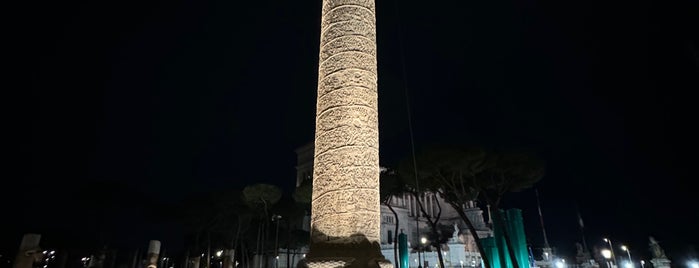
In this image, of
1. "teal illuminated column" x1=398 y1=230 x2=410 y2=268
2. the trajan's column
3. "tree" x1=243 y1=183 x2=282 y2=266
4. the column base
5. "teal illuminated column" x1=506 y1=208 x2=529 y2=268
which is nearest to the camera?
the column base

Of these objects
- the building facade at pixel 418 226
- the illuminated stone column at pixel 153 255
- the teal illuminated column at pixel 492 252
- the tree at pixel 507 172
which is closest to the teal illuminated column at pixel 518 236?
the teal illuminated column at pixel 492 252

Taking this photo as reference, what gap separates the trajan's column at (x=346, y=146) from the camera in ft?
17.3

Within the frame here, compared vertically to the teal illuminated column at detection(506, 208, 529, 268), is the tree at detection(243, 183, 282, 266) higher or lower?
higher

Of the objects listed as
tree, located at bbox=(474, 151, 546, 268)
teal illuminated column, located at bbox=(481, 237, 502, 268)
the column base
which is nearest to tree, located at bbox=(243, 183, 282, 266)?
tree, located at bbox=(474, 151, 546, 268)

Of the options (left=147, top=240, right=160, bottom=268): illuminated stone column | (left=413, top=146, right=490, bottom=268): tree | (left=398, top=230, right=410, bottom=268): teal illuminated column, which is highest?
(left=413, top=146, right=490, bottom=268): tree

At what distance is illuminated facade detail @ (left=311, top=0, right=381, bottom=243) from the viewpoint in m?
5.43

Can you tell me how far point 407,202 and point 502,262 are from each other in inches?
1506

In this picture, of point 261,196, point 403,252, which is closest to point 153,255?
point 261,196

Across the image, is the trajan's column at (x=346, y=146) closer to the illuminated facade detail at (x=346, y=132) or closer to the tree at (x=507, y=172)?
the illuminated facade detail at (x=346, y=132)

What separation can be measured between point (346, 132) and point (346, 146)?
0.22 m

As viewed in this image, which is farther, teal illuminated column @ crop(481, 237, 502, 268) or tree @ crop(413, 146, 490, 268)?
tree @ crop(413, 146, 490, 268)

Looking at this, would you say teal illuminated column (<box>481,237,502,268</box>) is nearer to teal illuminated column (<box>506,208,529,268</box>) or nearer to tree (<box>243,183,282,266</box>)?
teal illuminated column (<box>506,208,529,268</box>)

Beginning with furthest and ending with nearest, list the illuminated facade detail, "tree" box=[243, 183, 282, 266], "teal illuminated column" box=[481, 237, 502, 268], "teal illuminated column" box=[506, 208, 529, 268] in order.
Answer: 1. "tree" box=[243, 183, 282, 266]
2. "teal illuminated column" box=[481, 237, 502, 268]
3. "teal illuminated column" box=[506, 208, 529, 268]
4. the illuminated facade detail

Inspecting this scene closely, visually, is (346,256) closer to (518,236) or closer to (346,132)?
(346,132)
